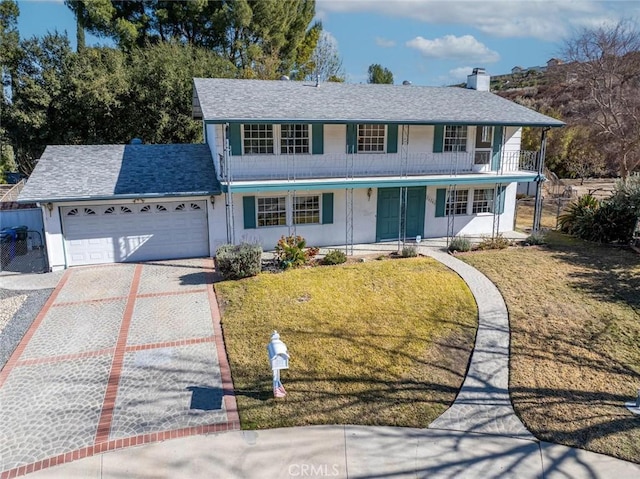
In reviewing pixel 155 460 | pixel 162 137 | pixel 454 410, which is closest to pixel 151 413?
pixel 155 460

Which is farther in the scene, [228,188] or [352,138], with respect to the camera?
[352,138]

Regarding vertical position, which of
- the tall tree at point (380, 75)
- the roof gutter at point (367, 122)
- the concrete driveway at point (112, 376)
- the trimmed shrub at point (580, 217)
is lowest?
the concrete driveway at point (112, 376)

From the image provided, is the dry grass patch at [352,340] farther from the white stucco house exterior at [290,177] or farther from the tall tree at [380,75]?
the tall tree at [380,75]

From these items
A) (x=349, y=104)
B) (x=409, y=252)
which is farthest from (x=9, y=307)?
(x=349, y=104)

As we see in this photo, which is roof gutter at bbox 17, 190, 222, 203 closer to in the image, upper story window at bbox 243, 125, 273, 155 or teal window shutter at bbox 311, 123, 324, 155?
upper story window at bbox 243, 125, 273, 155

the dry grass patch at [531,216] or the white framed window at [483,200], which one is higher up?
the white framed window at [483,200]

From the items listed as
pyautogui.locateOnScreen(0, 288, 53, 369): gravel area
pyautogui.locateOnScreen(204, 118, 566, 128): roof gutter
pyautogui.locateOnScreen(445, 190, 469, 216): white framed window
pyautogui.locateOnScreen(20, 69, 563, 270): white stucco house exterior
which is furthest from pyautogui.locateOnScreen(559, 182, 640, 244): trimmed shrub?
pyautogui.locateOnScreen(0, 288, 53, 369): gravel area

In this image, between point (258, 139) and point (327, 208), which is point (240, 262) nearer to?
point (327, 208)

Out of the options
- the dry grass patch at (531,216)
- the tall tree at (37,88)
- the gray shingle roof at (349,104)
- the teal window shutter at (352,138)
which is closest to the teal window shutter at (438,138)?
the gray shingle roof at (349,104)
